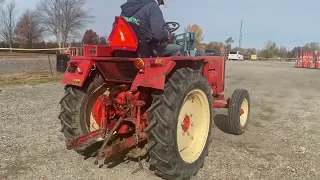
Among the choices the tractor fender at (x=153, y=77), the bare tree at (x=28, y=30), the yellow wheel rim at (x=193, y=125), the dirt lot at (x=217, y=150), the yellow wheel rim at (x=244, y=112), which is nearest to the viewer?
the tractor fender at (x=153, y=77)

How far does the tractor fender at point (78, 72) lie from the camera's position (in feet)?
13.2

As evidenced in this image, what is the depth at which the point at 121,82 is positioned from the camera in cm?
427

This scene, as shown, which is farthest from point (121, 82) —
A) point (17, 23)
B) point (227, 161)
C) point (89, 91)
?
point (17, 23)

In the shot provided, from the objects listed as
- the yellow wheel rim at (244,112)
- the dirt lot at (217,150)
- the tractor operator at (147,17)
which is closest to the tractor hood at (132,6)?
the tractor operator at (147,17)

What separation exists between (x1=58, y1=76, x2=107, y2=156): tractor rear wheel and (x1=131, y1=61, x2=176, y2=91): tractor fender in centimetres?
100

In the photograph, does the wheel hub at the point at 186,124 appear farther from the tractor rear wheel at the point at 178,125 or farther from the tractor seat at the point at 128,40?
the tractor seat at the point at 128,40

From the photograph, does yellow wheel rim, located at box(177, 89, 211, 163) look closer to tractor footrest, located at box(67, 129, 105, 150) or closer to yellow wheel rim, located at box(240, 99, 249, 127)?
tractor footrest, located at box(67, 129, 105, 150)

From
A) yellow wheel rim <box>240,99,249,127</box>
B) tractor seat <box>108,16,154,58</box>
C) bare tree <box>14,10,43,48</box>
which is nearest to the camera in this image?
tractor seat <box>108,16,154,58</box>

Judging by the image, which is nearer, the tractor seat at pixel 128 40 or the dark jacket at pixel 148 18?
the tractor seat at pixel 128 40

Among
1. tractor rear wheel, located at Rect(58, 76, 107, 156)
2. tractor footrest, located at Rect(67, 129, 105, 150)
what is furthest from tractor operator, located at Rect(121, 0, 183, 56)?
tractor footrest, located at Rect(67, 129, 105, 150)

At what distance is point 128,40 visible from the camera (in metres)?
3.69

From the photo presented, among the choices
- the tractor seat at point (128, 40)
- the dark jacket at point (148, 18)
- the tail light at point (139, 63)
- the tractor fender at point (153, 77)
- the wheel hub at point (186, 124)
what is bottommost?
the wheel hub at point (186, 124)

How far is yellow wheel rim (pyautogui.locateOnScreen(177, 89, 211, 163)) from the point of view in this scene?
4.02 meters

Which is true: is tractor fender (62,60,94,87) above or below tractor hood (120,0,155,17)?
below
